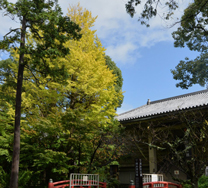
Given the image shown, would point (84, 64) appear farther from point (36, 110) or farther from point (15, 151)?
point (15, 151)

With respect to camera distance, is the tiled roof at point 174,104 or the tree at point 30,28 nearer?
the tree at point 30,28

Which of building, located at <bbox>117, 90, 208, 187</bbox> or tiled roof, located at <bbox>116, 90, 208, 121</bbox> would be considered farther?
tiled roof, located at <bbox>116, 90, 208, 121</bbox>

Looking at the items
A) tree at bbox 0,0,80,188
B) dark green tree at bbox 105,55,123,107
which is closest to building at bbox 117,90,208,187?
tree at bbox 0,0,80,188

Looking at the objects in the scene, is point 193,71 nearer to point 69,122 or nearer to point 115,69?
point 69,122

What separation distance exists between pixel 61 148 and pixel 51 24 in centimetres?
628

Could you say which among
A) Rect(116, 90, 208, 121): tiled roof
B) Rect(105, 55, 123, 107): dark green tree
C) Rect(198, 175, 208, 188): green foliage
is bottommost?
Rect(198, 175, 208, 188): green foliage

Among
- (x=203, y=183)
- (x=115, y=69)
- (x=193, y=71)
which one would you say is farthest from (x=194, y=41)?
(x=115, y=69)

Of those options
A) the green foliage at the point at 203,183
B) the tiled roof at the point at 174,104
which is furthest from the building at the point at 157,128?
the green foliage at the point at 203,183

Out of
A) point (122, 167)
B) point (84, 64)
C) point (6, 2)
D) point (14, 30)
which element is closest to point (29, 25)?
point (14, 30)

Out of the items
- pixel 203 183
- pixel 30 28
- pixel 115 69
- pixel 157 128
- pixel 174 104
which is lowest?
pixel 203 183

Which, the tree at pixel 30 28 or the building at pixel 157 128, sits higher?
the tree at pixel 30 28

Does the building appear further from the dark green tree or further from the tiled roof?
the dark green tree

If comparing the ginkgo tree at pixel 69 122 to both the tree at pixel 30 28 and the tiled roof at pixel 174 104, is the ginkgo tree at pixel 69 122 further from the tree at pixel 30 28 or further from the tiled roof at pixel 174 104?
the tiled roof at pixel 174 104

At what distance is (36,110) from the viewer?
12406 millimetres
